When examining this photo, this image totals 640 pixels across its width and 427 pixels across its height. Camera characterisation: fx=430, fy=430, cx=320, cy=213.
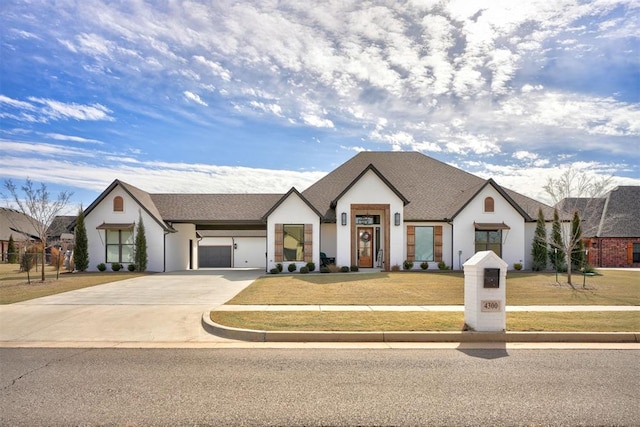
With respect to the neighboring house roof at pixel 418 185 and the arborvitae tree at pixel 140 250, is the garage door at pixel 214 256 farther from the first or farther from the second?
the neighboring house roof at pixel 418 185

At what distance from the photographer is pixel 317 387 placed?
19.6ft

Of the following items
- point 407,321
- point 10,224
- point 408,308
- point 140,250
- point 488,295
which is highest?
point 10,224

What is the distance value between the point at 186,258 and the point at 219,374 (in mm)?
27763

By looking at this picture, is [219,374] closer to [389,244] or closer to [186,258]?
[389,244]

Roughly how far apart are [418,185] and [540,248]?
28.3 feet

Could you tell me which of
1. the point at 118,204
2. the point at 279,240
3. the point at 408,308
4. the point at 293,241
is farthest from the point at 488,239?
the point at 118,204

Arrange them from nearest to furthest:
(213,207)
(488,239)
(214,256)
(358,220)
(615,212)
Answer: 1. (488,239)
2. (358,220)
3. (213,207)
4. (615,212)
5. (214,256)

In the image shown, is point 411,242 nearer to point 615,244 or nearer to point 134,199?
point 134,199

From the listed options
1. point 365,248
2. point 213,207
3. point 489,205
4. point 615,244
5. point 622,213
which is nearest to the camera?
point 489,205

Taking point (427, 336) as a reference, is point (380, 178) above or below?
above

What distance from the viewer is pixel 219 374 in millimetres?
6555

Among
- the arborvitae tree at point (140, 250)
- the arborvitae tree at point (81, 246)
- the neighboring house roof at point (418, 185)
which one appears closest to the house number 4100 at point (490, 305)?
the neighboring house roof at point (418, 185)

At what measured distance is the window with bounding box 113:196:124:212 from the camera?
90.9 feet

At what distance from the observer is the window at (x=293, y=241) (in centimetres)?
2614
